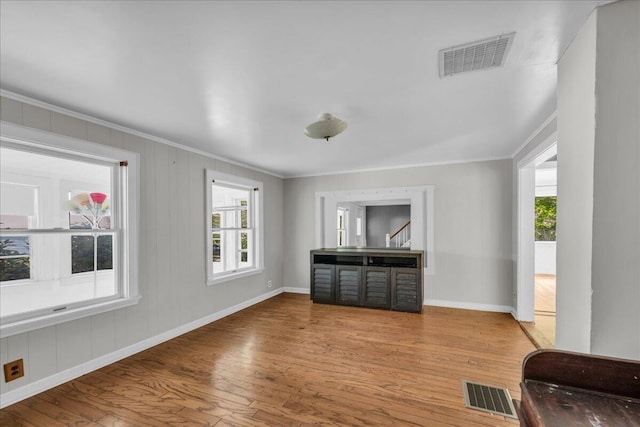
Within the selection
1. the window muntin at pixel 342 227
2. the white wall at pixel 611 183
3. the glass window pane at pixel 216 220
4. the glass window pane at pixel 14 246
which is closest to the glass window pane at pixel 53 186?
the glass window pane at pixel 14 246

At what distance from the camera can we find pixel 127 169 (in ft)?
10.0

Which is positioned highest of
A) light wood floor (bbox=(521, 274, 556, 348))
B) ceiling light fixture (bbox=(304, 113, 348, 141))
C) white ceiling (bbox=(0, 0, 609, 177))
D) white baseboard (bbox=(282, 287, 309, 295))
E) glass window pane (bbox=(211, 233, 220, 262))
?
white ceiling (bbox=(0, 0, 609, 177))

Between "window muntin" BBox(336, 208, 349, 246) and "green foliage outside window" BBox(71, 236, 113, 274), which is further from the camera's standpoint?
"window muntin" BBox(336, 208, 349, 246)

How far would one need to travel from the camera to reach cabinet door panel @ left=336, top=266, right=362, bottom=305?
482 centimetres

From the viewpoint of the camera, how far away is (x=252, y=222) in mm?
5160

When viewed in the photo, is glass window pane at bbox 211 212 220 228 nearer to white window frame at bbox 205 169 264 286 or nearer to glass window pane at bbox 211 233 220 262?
glass window pane at bbox 211 233 220 262

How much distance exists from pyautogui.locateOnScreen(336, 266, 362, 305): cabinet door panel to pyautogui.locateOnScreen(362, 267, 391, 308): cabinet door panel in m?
0.13

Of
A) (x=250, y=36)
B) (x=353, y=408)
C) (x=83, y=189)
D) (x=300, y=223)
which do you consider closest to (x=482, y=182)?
(x=300, y=223)

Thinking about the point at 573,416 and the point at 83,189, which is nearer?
the point at 573,416

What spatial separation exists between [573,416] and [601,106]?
Answer: 53.0 inches

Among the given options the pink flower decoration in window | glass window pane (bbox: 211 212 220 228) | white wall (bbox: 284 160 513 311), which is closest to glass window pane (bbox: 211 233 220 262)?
glass window pane (bbox: 211 212 220 228)

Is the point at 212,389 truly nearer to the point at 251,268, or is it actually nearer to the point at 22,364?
the point at 22,364

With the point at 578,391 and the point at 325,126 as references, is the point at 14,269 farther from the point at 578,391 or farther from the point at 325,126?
the point at 578,391

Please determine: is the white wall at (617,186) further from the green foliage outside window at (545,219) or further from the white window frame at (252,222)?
the green foliage outside window at (545,219)
